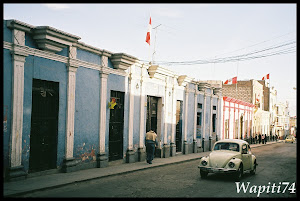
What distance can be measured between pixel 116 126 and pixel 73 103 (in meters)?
3.80

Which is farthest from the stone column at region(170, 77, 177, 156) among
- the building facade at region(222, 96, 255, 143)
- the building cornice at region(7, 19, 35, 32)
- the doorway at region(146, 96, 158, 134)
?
the building cornice at region(7, 19, 35, 32)

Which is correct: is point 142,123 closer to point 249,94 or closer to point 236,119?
point 236,119

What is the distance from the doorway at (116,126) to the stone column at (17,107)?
5707 mm

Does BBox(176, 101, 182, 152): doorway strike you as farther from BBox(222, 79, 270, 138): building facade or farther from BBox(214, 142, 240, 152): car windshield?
BBox(222, 79, 270, 138): building facade

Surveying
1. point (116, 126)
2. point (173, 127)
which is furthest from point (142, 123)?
point (173, 127)

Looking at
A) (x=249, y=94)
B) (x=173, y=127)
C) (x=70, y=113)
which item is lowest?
(x=173, y=127)

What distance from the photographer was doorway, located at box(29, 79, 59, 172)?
461 inches

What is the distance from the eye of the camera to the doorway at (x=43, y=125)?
461 inches

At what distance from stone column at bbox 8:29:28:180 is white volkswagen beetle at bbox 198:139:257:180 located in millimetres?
6631

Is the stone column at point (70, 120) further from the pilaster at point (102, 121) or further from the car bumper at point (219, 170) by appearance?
the car bumper at point (219, 170)

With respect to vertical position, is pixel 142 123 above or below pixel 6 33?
below

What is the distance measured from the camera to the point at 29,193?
8.97 m

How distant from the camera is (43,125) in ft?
39.9

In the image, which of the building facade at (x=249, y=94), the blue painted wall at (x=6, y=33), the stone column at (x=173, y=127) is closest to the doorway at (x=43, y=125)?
the blue painted wall at (x=6, y=33)
